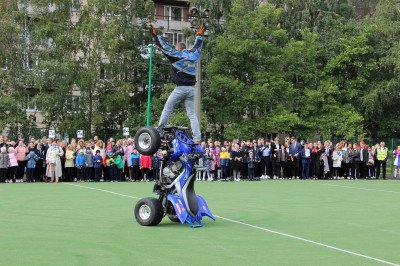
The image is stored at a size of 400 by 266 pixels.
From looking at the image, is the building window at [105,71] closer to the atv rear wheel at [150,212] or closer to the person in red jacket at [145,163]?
the person in red jacket at [145,163]

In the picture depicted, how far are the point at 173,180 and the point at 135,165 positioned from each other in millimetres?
13882

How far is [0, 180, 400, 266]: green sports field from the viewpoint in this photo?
5781 millimetres

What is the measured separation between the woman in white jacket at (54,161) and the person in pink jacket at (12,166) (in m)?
1.38

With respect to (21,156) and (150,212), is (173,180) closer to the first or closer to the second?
(150,212)

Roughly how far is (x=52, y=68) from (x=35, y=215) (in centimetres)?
2729

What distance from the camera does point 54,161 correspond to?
20.9 m

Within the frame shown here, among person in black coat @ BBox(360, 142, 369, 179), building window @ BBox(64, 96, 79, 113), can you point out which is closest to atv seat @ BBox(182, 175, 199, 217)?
person in black coat @ BBox(360, 142, 369, 179)

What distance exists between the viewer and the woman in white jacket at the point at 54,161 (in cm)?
2083

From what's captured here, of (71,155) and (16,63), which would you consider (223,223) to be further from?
(16,63)

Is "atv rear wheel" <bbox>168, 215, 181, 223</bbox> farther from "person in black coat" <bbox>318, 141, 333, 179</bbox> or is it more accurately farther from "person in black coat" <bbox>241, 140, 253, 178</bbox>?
"person in black coat" <bbox>318, 141, 333, 179</bbox>

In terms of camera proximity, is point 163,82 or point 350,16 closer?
point 163,82

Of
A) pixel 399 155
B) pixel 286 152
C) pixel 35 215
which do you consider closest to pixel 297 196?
pixel 35 215

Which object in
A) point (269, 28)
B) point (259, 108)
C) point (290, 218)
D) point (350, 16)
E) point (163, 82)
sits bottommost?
point (290, 218)

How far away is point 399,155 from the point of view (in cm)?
2709
